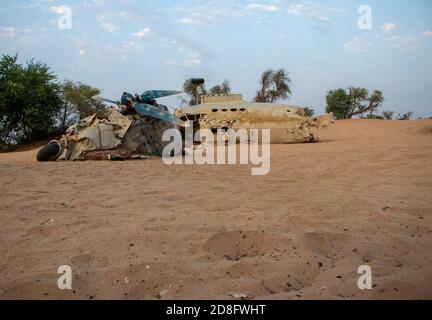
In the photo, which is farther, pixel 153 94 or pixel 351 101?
pixel 351 101

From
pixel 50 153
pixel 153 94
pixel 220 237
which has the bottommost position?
pixel 220 237

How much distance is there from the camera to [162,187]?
555 cm

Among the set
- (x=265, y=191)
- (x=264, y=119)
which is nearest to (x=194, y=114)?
(x=264, y=119)

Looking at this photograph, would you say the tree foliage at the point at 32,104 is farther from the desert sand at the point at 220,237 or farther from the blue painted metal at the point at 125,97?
the desert sand at the point at 220,237

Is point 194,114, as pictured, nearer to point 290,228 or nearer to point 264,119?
point 264,119

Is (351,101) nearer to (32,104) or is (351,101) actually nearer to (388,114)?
(388,114)

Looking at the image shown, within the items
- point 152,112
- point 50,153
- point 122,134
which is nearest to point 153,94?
point 152,112

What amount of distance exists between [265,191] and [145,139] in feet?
19.0

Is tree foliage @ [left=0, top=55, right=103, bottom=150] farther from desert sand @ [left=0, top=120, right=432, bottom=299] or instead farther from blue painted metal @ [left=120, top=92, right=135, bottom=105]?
desert sand @ [left=0, top=120, right=432, bottom=299]

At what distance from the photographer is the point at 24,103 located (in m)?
19.6

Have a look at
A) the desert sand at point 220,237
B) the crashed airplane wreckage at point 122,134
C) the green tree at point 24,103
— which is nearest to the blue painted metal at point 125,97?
the crashed airplane wreckage at point 122,134

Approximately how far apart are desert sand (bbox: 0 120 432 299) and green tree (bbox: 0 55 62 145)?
15.1 m

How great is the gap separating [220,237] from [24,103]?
63.2ft

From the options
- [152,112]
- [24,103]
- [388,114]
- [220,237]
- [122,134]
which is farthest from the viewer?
[388,114]
